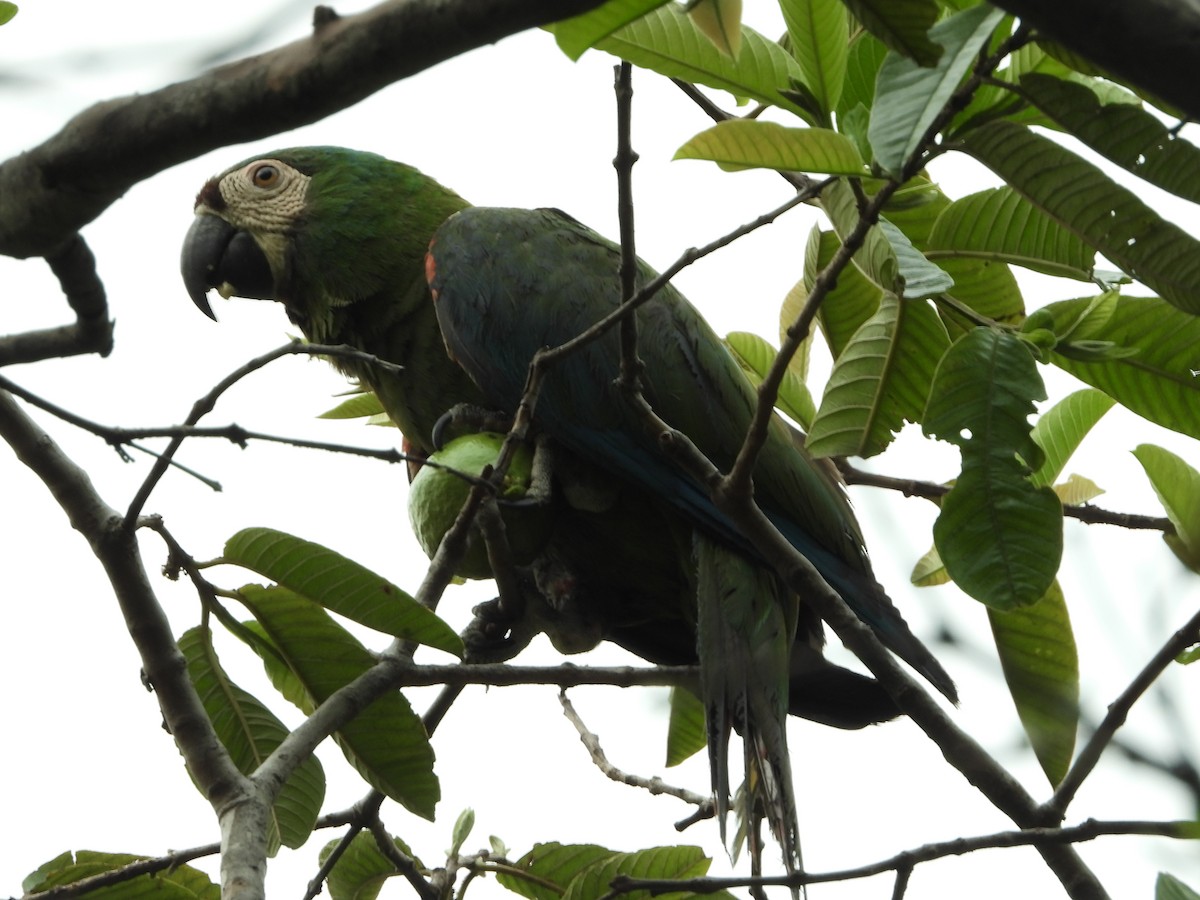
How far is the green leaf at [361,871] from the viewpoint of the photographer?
253 cm

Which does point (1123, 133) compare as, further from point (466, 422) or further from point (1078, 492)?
point (466, 422)

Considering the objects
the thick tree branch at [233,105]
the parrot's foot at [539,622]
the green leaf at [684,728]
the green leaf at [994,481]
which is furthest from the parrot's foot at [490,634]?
the thick tree branch at [233,105]

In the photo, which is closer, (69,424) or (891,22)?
(891,22)

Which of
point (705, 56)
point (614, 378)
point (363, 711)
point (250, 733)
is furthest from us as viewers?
point (614, 378)

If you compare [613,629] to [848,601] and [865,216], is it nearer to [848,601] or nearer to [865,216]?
[848,601]

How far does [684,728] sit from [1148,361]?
1.39 m

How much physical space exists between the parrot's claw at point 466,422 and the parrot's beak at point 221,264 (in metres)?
0.90

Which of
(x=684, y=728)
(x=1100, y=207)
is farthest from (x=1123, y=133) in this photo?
(x=684, y=728)

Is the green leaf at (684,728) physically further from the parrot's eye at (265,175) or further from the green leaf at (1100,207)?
the parrot's eye at (265,175)

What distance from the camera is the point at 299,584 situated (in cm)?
207

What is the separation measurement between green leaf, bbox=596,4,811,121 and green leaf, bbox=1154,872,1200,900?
1076 mm

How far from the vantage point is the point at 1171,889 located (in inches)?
59.9

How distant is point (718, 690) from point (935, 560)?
538mm

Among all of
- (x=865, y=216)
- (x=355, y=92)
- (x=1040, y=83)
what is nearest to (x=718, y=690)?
(x=865, y=216)
